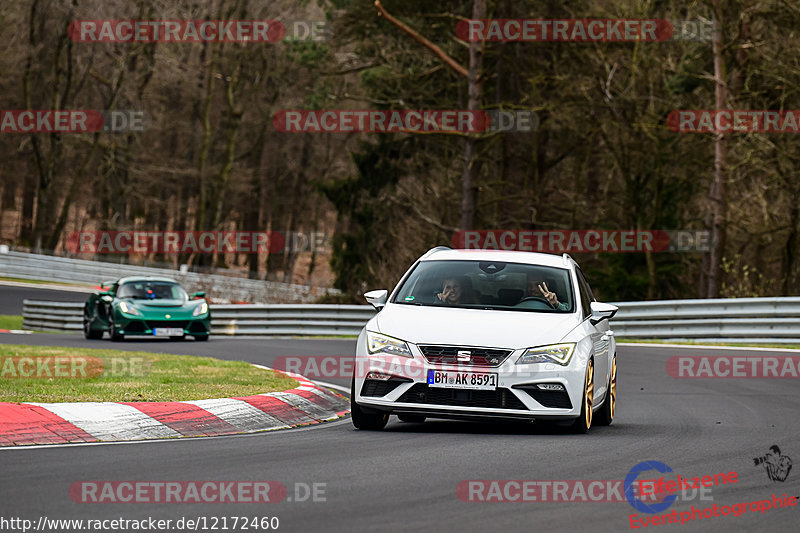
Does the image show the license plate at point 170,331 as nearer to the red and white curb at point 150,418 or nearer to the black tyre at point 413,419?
the red and white curb at point 150,418

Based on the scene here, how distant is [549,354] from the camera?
381 inches

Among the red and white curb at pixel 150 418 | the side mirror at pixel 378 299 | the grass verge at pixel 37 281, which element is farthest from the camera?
the grass verge at pixel 37 281

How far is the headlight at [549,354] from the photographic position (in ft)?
31.4

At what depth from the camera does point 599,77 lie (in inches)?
1506

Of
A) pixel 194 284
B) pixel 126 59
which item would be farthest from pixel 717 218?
pixel 126 59

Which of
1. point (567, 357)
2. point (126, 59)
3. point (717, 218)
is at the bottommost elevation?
point (567, 357)

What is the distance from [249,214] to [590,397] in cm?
6697

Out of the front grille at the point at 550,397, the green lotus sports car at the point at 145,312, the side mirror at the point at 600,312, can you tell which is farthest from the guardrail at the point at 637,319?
the front grille at the point at 550,397

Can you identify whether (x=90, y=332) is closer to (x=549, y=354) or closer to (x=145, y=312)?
(x=145, y=312)

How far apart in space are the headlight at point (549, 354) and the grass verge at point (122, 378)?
316 cm

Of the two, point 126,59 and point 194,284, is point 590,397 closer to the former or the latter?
point 194,284

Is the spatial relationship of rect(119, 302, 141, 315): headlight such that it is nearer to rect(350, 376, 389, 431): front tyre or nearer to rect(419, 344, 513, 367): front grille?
rect(350, 376, 389, 431): front tyre

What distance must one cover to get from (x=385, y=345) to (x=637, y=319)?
16.9 meters

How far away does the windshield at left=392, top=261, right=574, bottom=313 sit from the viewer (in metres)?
10.7
